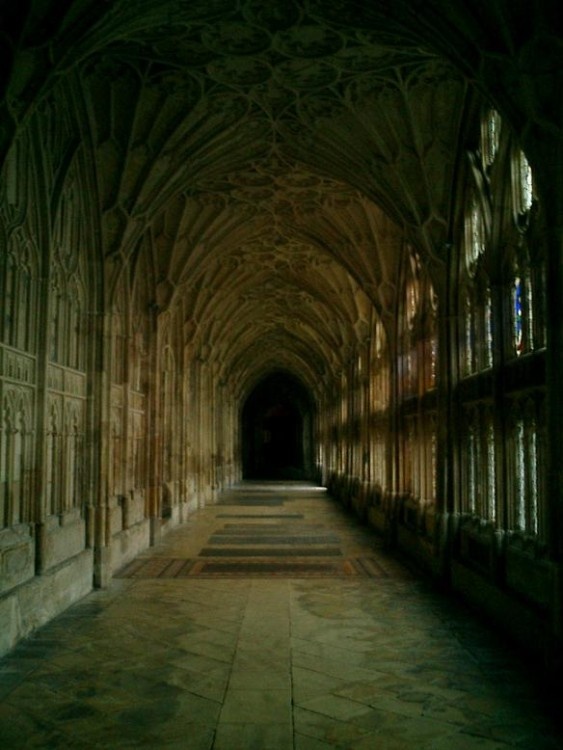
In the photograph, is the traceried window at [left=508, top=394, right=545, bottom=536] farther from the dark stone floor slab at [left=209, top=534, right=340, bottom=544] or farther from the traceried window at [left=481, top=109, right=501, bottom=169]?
the dark stone floor slab at [left=209, top=534, right=340, bottom=544]

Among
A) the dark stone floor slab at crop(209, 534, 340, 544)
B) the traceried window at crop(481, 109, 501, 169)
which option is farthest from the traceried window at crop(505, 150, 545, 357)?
the dark stone floor slab at crop(209, 534, 340, 544)

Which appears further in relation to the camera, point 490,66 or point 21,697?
point 490,66

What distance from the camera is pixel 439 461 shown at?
12.1 metres

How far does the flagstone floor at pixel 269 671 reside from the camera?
5730mm

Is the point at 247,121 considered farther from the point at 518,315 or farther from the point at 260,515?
the point at 260,515

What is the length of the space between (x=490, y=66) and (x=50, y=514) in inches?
313

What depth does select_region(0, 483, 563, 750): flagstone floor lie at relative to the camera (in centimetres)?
573

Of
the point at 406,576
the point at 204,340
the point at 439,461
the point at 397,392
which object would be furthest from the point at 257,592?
the point at 204,340

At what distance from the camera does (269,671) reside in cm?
728

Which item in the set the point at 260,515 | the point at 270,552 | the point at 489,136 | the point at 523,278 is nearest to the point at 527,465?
the point at 523,278

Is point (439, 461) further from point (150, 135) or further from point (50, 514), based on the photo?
point (150, 135)

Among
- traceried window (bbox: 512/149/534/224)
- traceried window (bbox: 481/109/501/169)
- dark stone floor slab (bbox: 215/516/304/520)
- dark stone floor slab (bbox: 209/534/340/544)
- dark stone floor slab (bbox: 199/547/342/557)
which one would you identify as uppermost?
traceried window (bbox: 481/109/501/169)

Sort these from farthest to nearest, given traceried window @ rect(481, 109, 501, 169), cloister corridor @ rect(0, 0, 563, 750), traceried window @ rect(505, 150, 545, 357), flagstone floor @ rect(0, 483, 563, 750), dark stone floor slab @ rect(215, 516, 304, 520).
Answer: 1. dark stone floor slab @ rect(215, 516, 304, 520)
2. traceried window @ rect(481, 109, 501, 169)
3. traceried window @ rect(505, 150, 545, 357)
4. cloister corridor @ rect(0, 0, 563, 750)
5. flagstone floor @ rect(0, 483, 563, 750)

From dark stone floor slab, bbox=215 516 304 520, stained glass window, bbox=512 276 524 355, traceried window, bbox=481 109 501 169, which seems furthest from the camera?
dark stone floor slab, bbox=215 516 304 520
